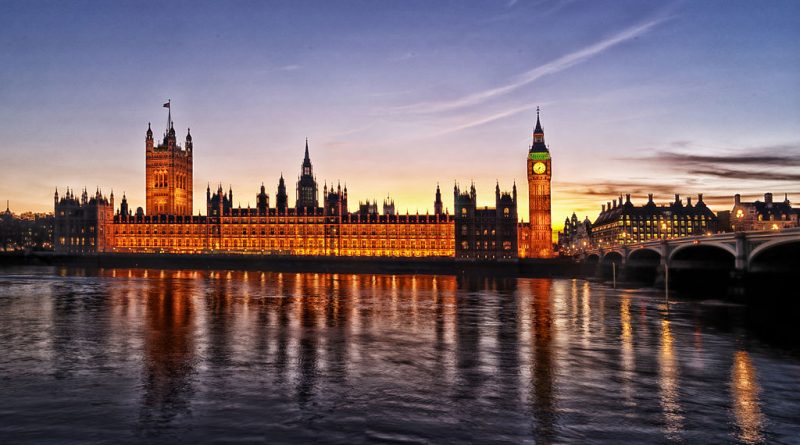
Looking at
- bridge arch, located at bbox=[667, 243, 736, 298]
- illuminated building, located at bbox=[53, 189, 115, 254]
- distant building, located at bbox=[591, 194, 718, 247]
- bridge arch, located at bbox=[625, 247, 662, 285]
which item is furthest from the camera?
distant building, located at bbox=[591, 194, 718, 247]

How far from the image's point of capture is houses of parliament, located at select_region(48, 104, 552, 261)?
151 meters

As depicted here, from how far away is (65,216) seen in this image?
168 m

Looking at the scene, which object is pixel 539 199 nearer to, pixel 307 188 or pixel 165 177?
pixel 307 188

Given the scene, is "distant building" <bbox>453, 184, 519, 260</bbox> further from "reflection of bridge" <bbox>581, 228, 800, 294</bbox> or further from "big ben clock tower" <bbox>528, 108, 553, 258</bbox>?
"reflection of bridge" <bbox>581, 228, 800, 294</bbox>

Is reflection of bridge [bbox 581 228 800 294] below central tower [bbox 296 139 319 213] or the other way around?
below

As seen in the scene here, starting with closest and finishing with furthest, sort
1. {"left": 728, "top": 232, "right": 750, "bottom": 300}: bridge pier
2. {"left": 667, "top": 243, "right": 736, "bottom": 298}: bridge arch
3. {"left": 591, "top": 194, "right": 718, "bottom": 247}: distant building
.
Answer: {"left": 728, "top": 232, "right": 750, "bottom": 300}: bridge pier, {"left": 667, "top": 243, "right": 736, "bottom": 298}: bridge arch, {"left": 591, "top": 194, "right": 718, "bottom": 247}: distant building

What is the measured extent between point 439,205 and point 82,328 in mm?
144166

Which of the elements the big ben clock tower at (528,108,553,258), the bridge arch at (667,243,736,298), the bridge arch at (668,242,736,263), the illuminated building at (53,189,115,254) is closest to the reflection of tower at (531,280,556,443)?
the bridge arch at (668,242,736,263)

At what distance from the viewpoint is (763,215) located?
6324 inches

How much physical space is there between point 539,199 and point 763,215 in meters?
57.9

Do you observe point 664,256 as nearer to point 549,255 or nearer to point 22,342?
point 22,342

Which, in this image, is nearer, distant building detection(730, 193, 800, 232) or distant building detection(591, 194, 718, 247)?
distant building detection(730, 193, 800, 232)

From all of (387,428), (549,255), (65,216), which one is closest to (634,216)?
(549,255)

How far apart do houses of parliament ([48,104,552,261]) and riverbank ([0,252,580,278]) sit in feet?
68.5
